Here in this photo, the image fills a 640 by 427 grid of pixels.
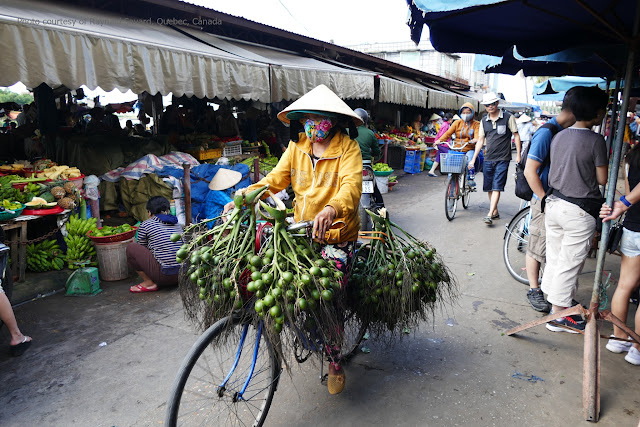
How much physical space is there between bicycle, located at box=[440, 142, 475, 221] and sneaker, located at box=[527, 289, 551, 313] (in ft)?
11.1

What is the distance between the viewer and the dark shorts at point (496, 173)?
718 centimetres

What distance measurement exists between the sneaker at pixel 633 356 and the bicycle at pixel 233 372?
2.42 metres

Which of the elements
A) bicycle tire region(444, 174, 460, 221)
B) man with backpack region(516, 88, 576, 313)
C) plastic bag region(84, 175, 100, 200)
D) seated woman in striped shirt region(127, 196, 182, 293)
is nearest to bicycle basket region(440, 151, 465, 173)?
bicycle tire region(444, 174, 460, 221)

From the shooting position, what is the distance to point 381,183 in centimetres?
1034

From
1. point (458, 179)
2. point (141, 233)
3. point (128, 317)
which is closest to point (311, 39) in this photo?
point (458, 179)

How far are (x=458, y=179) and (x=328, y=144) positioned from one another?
559 cm

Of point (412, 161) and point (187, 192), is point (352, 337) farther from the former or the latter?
point (412, 161)

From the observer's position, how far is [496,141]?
7168mm

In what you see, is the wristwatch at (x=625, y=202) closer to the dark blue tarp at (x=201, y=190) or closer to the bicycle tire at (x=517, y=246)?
the bicycle tire at (x=517, y=246)

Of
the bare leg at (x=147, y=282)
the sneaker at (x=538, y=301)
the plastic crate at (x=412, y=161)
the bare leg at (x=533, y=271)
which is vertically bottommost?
the sneaker at (x=538, y=301)

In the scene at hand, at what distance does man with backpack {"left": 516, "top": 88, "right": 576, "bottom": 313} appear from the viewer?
384cm

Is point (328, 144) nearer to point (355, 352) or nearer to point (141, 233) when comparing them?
point (355, 352)

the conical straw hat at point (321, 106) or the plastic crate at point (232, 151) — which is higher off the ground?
the conical straw hat at point (321, 106)

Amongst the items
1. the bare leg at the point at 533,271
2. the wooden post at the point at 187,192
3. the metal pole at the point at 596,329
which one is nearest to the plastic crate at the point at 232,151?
the wooden post at the point at 187,192
